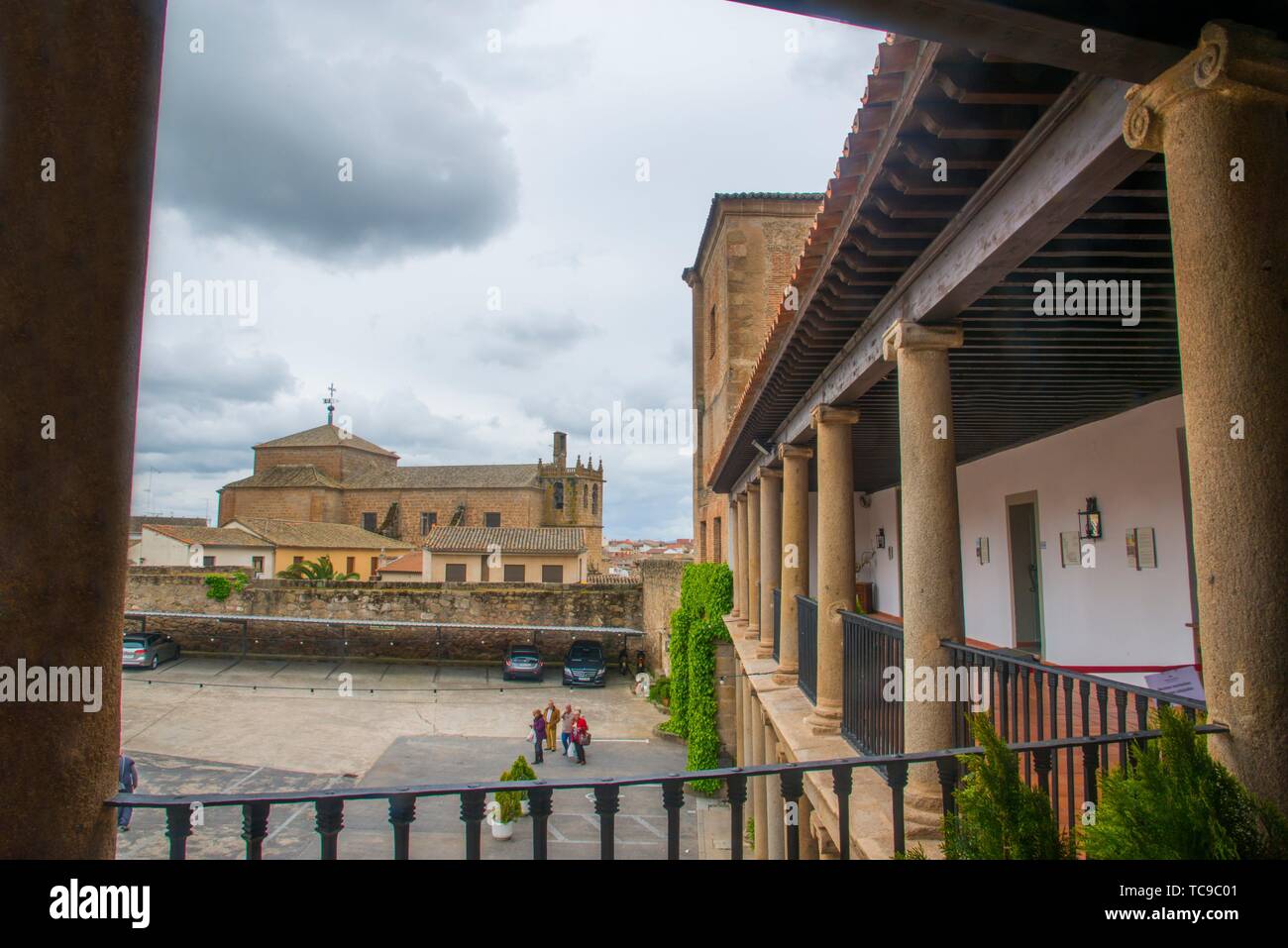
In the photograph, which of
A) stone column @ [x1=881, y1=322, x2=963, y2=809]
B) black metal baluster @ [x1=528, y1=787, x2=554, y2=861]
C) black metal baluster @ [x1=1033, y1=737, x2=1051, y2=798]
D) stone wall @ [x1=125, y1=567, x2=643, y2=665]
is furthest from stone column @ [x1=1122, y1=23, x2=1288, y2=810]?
stone wall @ [x1=125, y1=567, x2=643, y2=665]

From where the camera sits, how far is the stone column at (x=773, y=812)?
8453 mm

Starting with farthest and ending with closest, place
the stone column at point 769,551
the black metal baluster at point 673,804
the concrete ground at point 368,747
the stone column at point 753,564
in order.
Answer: the stone column at point 753,564
the concrete ground at point 368,747
the stone column at point 769,551
the black metal baluster at point 673,804

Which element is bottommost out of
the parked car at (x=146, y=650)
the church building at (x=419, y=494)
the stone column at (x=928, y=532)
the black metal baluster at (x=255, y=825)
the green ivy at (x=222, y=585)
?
the parked car at (x=146, y=650)

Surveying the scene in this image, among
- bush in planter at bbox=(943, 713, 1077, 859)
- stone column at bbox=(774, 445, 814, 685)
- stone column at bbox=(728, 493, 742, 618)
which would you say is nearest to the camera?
bush in planter at bbox=(943, 713, 1077, 859)

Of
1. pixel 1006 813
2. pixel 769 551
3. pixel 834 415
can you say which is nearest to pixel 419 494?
pixel 769 551

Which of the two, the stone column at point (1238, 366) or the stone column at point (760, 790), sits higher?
the stone column at point (1238, 366)

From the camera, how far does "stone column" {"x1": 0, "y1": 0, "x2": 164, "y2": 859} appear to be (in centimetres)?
179

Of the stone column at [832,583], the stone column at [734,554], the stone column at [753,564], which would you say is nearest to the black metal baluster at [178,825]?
the stone column at [832,583]

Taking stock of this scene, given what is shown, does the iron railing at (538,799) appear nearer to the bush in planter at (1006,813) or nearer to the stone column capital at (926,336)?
the bush in planter at (1006,813)

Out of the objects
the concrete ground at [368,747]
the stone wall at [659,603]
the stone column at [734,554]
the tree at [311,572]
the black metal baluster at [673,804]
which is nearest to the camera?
the black metal baluster at [673,804]

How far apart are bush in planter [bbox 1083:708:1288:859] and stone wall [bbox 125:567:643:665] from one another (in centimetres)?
3007

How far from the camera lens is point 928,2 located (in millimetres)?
2154

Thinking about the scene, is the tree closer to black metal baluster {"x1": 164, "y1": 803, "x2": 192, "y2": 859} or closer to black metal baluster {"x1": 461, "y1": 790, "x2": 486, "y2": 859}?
black metal baluster {"x1": 164, "y1": 803, "x2": 192, "y2": 859}

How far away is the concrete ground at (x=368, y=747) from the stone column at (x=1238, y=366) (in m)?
10.5
